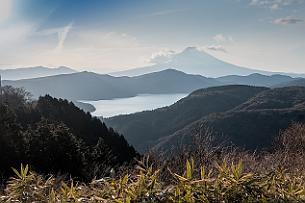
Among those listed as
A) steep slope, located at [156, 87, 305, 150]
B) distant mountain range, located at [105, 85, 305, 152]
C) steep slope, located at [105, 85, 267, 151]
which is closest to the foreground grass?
distant mountain range, located at [105, 85, 305, 152]

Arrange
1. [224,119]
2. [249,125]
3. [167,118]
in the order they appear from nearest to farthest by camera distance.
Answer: [249,125] < [224,119] < [167,118]

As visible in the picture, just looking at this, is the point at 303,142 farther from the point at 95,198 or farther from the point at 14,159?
the point at 95,198

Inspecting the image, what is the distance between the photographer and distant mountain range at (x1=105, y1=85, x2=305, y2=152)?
67.5 metres

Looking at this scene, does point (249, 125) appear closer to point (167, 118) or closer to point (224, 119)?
point (224, 119)

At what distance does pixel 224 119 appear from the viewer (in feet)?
242

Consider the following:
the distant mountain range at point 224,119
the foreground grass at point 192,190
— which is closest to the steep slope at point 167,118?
the distant mountain range at point 224,119

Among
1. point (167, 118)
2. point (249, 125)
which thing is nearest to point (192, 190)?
point (249, 125)

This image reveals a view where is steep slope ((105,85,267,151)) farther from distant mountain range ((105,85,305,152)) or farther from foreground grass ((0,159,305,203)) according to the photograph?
foreground grass ((0,159,305,203))

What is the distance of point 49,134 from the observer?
2195 centimetres

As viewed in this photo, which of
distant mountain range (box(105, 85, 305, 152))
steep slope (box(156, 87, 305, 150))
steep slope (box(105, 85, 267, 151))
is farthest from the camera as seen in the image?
steep slope (box(105, 85, 267, 151))

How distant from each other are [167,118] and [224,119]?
25668 millimetres

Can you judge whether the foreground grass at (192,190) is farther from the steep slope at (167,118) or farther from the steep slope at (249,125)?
the steep slope at (167,118)

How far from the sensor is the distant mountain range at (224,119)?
222 ft

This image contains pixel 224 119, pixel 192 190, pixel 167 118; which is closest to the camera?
pixel 192 190
